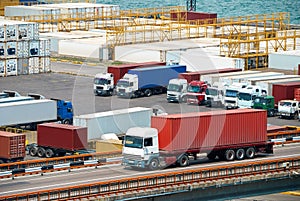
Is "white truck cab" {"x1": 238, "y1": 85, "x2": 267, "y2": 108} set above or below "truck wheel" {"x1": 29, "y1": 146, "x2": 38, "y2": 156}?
above

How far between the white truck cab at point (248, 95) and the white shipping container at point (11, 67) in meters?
26.8

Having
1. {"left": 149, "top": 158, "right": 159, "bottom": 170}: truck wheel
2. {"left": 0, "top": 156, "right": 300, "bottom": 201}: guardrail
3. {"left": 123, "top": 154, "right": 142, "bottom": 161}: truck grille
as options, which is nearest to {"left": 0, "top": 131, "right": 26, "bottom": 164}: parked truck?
{"left": 123, "top": 154, "right": 142, "bottom": 161}: truck grille

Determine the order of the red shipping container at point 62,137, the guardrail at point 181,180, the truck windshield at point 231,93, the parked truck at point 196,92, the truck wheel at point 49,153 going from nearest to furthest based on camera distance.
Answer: the guardrail at point 181,180 < the red shipping container at point 62,137 < the truck wheel at point 49,153 < the truck windshield at point 231,93 < the parked truck at point 196,92

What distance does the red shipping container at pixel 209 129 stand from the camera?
168 ft

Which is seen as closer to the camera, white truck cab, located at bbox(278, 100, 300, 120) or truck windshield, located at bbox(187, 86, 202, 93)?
white truck cab, located at bbox(278, 100, 300, 120)

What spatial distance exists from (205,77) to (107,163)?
31789 mm

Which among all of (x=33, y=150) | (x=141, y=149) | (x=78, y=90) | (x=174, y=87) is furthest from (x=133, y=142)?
(x=78, y=90)

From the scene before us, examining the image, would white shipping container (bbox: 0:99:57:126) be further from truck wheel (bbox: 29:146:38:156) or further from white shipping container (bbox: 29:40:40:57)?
white shipping container (bbox: 29:40:40:57)

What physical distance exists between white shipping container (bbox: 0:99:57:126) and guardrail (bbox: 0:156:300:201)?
862 inches

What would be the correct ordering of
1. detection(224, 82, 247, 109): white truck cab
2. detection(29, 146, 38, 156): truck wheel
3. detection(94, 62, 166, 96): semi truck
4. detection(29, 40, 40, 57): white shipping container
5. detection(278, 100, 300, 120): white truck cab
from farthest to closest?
detection(29, 40, 40, 57): white shipping container < detection(94, 62, 166, 96): semi truck < detection(224, 82, 247, 109): white truck cab < detection(278, 100, 300, 120): white truck cab < detection(29, 146, 38, 156): truck wheel

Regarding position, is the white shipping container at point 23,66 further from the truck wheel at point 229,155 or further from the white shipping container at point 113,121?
the truck wheel at point 229,155

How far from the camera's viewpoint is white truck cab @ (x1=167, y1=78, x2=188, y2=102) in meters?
79.4

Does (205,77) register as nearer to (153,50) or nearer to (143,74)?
(143,74)

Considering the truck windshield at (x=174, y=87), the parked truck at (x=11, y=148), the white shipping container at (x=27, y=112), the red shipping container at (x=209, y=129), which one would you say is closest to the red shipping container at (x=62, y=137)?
the parked truck at (x=11, y=148)
